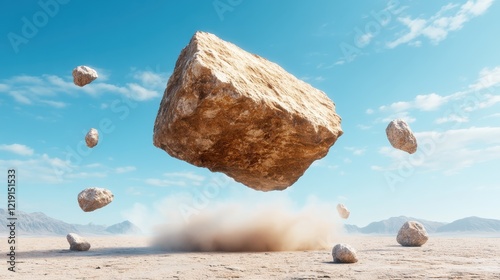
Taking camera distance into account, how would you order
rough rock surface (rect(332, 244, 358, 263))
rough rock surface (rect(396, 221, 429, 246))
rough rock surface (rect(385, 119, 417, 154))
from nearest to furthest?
1. rough rock surface (rect(332, 244, 358, 263))
2. rough rock surface (rect(385, 119, 417, 154))
3. rough rock surface (rect(396, 221, 429, 246))

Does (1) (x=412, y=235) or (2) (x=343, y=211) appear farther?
(2) (x=343, y=211)

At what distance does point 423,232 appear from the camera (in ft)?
45.0

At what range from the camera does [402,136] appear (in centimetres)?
1192

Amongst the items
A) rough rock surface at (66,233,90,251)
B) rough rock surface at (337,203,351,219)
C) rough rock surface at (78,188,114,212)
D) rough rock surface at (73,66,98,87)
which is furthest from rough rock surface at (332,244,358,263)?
rough rock surface at (73,66,98,87)

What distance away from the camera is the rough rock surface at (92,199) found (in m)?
13.3

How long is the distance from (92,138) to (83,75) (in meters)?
2.14

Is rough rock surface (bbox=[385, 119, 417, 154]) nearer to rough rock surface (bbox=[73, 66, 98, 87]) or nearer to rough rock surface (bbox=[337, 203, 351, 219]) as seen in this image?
rough rock surface (bbox=[337, 203, 351, 219])

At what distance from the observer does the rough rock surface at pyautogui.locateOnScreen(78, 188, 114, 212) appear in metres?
13.3

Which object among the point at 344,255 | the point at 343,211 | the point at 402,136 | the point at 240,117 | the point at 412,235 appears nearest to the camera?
the point at 344,255

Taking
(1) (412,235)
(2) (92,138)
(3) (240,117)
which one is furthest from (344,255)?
(2) (92,138)

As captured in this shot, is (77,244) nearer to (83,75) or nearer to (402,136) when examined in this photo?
(83,75)

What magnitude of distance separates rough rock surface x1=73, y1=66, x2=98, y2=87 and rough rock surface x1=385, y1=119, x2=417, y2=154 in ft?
32.8

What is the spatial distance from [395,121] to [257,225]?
564 centimetres

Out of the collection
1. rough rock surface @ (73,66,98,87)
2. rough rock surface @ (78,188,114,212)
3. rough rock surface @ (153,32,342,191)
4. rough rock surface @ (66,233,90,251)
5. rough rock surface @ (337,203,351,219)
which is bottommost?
rough rock surface @ (66,233,90,251)
